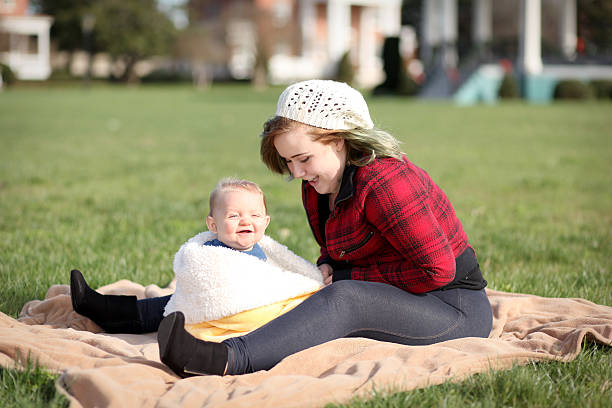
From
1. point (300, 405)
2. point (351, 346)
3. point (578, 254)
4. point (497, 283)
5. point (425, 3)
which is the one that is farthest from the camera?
point (425, 3)

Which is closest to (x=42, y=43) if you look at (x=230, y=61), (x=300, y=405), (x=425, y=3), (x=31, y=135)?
(x=230, y=61)

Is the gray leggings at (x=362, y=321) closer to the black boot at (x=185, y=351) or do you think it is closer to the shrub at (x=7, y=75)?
Result: the black boot at (x=185, y=351)

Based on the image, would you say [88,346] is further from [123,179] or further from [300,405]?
[123,179]

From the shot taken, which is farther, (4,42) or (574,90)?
(4,42)

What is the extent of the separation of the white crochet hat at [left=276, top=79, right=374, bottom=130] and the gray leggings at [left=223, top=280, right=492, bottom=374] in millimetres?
689

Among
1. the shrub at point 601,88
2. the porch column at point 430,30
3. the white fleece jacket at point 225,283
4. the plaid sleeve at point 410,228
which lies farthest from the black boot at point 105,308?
the porch column at point 430,30

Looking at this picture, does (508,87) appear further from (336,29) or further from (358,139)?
(336,29)

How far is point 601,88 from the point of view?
25.7 metres

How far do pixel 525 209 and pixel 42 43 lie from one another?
50.2 metres

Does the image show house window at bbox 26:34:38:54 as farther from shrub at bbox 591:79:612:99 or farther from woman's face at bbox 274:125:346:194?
woman's face at bbox 274:125:346:194

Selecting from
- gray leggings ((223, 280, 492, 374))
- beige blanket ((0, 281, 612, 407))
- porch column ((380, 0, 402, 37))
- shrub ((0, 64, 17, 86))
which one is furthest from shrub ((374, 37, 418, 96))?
gray leggings ((223, 280, 492, 374))

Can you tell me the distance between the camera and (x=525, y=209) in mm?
6703

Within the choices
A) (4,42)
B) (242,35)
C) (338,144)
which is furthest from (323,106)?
(242,35)

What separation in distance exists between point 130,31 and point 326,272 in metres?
52.4
